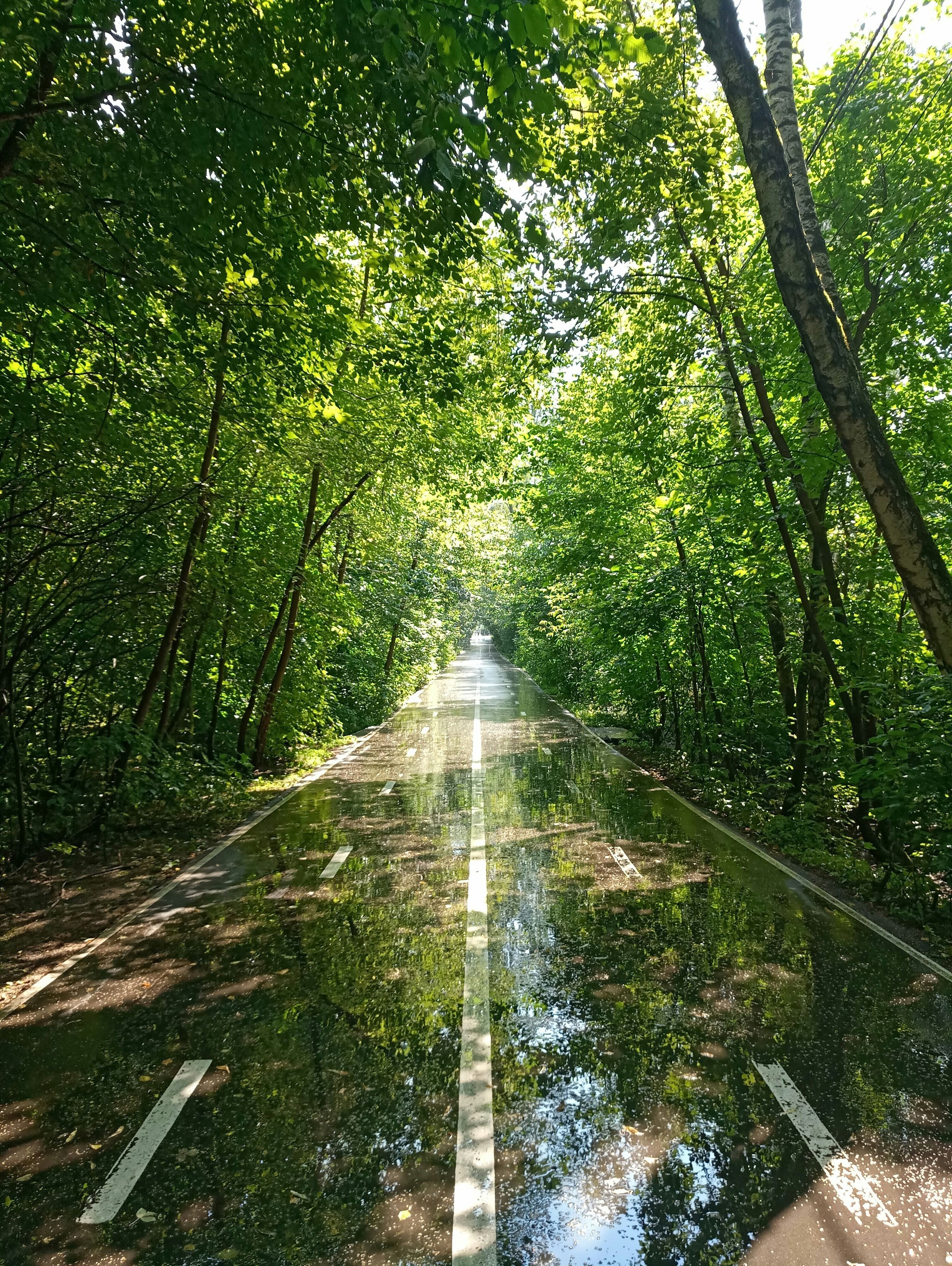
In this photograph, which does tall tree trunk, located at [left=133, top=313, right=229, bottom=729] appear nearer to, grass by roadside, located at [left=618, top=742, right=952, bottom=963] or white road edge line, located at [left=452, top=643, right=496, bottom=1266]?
white road edge line, located at [left=452, top=643, right=496, bottom=1266]

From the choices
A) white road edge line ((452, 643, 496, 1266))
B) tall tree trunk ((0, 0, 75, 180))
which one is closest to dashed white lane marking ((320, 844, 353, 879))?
white road edge line ((452, 643, 496, 1266))

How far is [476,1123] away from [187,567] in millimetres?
7376

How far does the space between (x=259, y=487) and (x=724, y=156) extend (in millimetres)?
8335

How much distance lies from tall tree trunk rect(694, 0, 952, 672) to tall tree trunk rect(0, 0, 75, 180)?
496cm

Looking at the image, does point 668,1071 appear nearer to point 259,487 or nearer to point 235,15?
point 235,15

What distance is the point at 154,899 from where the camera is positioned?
6.78 metres

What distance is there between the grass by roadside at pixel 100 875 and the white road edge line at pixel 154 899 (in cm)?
7

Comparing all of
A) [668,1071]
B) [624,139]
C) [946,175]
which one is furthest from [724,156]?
[668,1071]

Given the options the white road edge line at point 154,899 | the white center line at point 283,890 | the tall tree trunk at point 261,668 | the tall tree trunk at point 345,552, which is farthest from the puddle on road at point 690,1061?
the tall tree trunk at point 345,552

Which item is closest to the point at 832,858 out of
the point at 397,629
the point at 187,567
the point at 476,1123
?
the point at 476,1123

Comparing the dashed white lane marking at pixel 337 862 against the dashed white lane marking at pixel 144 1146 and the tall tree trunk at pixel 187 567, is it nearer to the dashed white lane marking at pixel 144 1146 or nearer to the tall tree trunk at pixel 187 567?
the tall tree trunk at pixel 187 567

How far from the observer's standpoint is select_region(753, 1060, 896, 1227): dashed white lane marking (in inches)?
118

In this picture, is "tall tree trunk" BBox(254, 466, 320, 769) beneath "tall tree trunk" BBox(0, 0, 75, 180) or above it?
beneath

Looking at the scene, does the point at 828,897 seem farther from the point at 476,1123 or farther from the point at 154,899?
the point at 154,899
